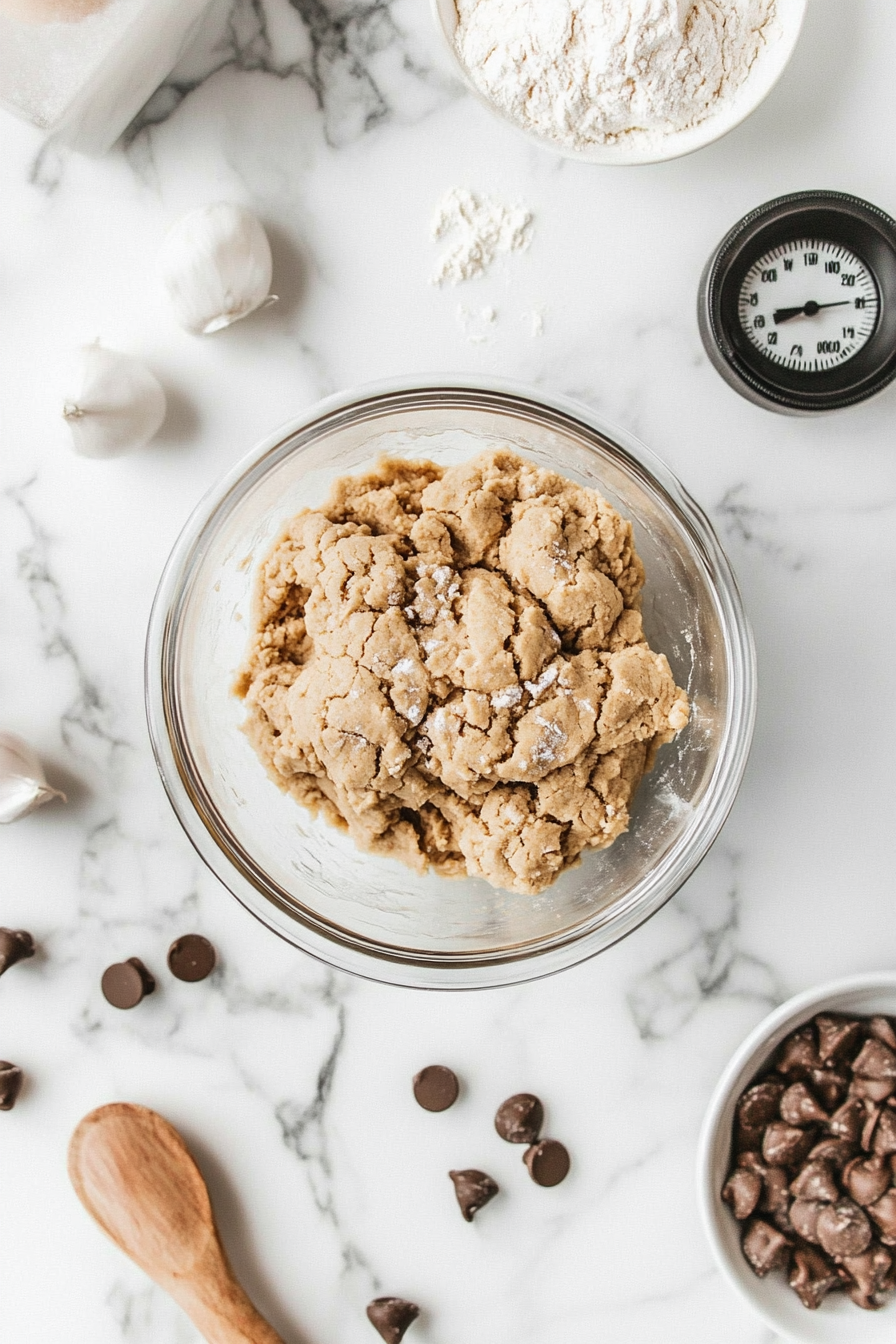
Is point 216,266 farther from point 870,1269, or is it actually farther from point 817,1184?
point 870,1269

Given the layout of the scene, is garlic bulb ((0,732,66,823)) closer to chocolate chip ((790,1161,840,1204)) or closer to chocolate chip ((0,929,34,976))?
chocolate chip ((0,929,34,976))

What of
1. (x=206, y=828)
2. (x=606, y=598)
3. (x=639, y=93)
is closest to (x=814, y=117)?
(x=639, y=93)

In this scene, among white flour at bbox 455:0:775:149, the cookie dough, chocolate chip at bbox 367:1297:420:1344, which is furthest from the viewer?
chocolate chip at bbox 367:1297:420:1344

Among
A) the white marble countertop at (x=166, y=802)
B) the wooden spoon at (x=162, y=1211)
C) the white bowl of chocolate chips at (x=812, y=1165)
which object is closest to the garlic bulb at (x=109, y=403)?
the white marble countertop at (x=166, y=802)

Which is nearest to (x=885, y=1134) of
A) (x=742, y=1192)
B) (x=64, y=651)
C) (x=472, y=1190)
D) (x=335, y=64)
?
(x=742, y=1192)

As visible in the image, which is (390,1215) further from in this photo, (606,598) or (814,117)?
(814,117)

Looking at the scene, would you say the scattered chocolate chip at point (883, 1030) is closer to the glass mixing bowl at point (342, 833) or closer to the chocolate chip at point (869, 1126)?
the chocolate chip at point (869, 1126)

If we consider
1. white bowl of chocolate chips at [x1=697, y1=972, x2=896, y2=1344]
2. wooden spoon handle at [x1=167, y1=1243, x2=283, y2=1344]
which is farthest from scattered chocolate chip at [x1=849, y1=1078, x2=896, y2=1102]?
wooden spoon handle at [x1=167, y1=1243, x2=283, y2=1344]
